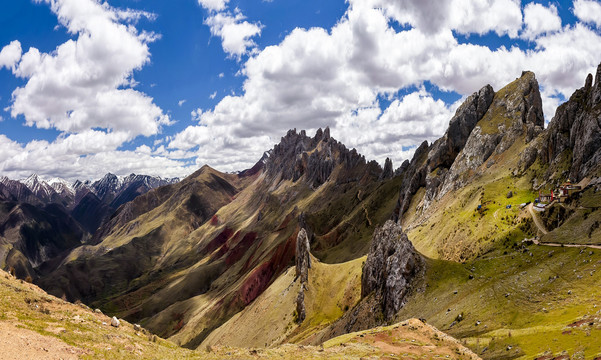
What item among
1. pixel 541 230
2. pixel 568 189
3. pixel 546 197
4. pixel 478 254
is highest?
pixel 568 189

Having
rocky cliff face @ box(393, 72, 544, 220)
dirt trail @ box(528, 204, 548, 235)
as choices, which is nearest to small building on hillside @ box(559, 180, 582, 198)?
dirt trail @ box(528, 204, 548, 235)

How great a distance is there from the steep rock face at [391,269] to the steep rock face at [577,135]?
38341 millimetres

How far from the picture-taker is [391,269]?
7381 cm

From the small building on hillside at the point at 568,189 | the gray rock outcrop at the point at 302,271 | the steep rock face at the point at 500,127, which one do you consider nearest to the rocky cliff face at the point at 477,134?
the steep rock face at the point at 500,127

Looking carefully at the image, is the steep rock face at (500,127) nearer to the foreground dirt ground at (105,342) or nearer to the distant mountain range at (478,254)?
the distant mountain range at (478,254)

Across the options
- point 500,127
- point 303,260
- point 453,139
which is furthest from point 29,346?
point 453,139

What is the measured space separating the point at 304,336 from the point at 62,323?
221 ft

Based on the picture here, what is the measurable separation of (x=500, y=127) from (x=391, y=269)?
8202cm

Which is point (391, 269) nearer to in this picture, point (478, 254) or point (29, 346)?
point (478, 254)

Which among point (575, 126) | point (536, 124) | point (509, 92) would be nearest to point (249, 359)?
point (575, 126)

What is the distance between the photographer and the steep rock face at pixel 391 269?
69.2 metres

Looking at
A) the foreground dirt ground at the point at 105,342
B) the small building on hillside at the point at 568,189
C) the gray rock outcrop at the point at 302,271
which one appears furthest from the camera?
the gray rock outcrop at the point at 302,271

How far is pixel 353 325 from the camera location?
74.2m

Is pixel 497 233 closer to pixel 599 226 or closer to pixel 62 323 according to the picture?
pixel 599 226
